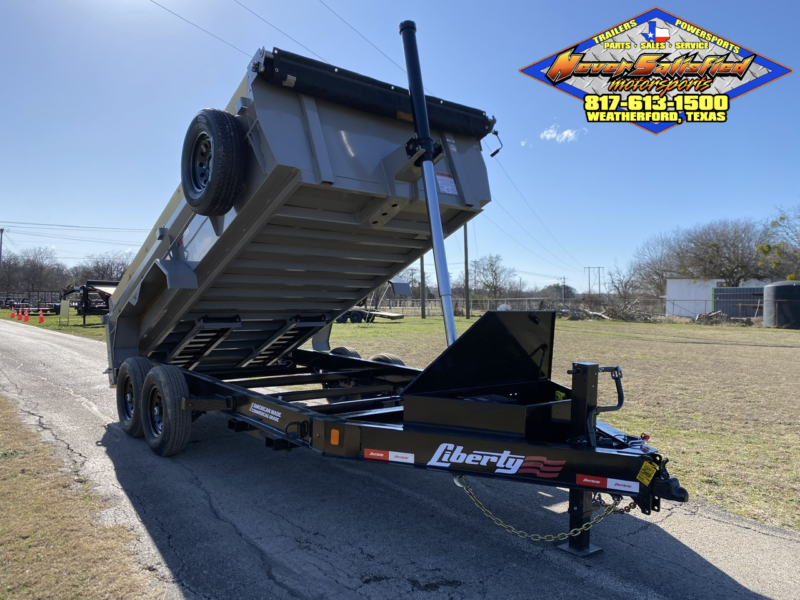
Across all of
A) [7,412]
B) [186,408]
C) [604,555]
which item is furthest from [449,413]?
[7,412]

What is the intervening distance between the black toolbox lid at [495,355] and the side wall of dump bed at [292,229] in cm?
152

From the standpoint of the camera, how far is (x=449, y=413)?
3486 millimetres

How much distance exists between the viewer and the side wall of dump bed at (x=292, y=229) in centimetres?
418

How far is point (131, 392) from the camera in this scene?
6305 mm

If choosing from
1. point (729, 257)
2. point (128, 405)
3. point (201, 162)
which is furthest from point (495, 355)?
point (729, 257)

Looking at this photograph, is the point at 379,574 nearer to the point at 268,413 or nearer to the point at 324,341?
the point at 268,413

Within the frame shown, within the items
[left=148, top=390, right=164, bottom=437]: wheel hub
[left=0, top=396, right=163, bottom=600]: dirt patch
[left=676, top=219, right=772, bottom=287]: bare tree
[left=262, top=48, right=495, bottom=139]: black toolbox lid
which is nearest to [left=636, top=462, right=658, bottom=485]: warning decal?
[left=0, top=396, right=163, bottom=600]: dirt patch

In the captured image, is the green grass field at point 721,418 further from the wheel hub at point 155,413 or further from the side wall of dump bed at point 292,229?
the wheel hub at point 155,413

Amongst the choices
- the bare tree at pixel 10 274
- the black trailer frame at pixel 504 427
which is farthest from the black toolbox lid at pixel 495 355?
the bare tree at pixel 10 274

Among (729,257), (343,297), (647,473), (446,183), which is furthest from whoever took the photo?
(729,257)

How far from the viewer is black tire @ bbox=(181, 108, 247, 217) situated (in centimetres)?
430

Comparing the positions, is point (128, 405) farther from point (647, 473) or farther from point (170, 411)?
point (647, 473)

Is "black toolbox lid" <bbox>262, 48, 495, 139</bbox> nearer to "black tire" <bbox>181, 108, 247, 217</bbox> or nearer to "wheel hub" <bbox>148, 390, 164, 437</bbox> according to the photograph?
"black tire" <bbox>181, 108, 247, 217</bbox>

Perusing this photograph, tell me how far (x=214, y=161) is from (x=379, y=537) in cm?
298
